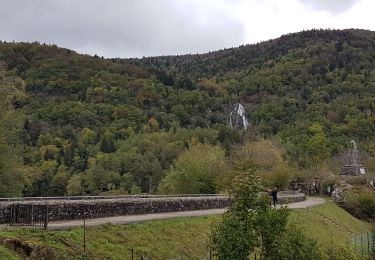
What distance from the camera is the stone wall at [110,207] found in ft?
80.7

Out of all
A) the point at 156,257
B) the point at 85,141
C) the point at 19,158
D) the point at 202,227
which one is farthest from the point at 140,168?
the point at 156,257

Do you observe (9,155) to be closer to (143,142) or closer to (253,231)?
(253,231)

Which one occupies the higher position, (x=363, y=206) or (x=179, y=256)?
(x=179, y=256)

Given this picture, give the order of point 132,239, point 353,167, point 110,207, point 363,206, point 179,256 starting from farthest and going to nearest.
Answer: point 353,167, point 363,206, point 110,207, point 179,256, point 132,239

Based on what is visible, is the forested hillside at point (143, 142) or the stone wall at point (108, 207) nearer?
the stone wall at point (108, 207)

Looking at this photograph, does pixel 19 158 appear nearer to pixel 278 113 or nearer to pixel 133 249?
pixel 133 249

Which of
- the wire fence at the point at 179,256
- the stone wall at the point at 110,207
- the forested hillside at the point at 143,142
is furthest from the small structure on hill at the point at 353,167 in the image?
the wire fence at the point at 179,256

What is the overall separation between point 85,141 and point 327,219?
11311 centimetres

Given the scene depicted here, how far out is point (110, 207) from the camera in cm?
2911

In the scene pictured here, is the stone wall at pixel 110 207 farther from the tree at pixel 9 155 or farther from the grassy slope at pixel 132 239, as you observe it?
the tree at pixel 9 155

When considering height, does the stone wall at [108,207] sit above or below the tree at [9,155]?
below

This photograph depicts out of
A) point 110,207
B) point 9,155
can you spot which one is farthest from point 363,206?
point 110,207

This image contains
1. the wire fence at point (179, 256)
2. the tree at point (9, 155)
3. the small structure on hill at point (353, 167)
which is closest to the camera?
the wire fence at point (179, 256)

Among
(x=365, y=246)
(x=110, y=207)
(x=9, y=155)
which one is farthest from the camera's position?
(x=9, y=155)
